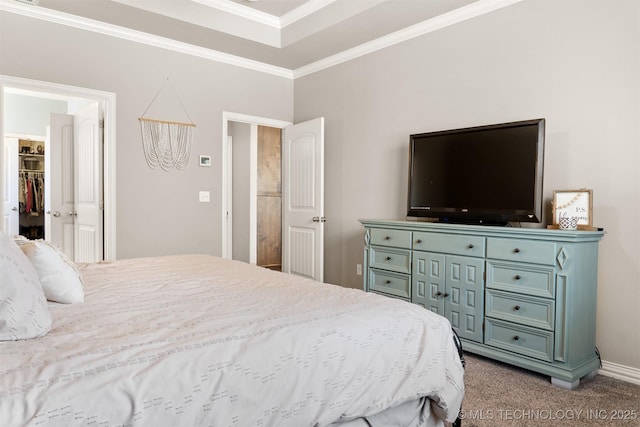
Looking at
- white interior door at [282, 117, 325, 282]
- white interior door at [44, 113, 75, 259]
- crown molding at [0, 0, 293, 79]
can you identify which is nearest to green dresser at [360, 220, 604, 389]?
white interior door at [282, 117, 325, 282]

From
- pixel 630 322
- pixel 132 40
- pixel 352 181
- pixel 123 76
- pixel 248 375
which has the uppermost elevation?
pixel 132 40

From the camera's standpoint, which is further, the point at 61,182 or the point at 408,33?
the point at 61,182

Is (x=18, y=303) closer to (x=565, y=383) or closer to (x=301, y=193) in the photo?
(x=565, y=383)

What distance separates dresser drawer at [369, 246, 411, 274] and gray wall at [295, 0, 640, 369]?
606 mm

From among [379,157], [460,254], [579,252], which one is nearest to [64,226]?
[379,157]

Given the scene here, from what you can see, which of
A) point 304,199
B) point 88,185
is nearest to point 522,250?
point 304,199

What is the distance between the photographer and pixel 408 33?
3.98m

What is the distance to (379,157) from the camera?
4.34m

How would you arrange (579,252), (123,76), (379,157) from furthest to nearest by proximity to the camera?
(379,157)
(123,76)
(579,252)

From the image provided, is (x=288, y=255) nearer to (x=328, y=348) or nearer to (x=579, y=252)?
(x=579, y=252)

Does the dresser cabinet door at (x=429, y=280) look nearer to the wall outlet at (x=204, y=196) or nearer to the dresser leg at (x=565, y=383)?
the dresser leg at (x=565, y=383)

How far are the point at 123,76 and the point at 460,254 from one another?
3.37 meters

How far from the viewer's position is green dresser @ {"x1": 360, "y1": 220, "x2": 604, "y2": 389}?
2564 mm

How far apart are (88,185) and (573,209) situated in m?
4.19
